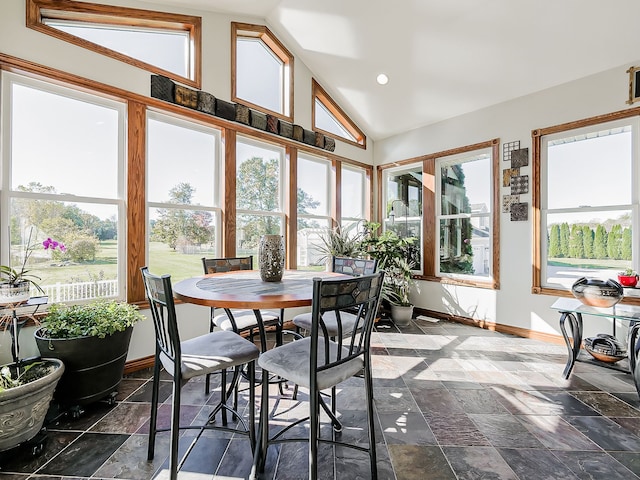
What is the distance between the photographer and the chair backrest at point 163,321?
1.35 metres

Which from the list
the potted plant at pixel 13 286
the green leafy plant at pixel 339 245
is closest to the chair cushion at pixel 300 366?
the potted plant at pixel 13 286

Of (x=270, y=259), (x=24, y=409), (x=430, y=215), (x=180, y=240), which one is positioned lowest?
(x=24, y=409)

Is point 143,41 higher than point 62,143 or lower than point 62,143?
higher

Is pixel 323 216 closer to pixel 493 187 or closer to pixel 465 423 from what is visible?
pixel 493 187

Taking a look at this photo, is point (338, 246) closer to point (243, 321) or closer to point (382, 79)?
point (243, 321)

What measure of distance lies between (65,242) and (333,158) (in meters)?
3.43

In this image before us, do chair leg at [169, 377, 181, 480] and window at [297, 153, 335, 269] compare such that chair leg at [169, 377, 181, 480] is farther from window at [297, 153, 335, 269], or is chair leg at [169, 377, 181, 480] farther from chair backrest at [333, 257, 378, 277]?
window at [297, 153, 335, 269]

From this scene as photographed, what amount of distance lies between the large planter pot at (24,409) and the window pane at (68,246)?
90cm

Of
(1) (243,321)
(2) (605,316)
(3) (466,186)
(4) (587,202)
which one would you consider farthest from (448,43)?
(1) (243,321)

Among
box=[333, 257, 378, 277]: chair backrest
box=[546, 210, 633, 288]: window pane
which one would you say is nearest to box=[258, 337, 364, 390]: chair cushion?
box=[333, 257, 378, 277]: chair backrest

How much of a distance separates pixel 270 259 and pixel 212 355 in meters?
0.66

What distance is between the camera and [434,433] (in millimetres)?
1889

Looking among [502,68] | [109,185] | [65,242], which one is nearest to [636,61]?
[502,68]

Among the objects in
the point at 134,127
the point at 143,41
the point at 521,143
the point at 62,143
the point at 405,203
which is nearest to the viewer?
the point at 62,143
